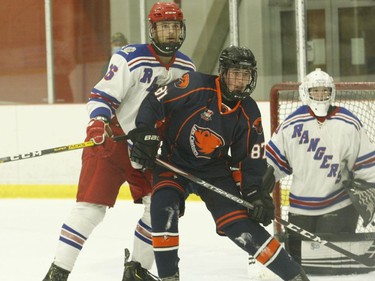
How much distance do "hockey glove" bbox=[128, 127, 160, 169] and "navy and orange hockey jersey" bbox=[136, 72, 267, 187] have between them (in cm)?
3

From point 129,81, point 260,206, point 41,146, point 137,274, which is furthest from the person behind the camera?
point 41,146

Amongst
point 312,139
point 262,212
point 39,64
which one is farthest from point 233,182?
point 39,64

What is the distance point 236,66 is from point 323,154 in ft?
2.51

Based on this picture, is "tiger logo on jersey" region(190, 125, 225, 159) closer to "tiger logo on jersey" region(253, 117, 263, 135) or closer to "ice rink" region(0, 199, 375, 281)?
"tiger logo on jersey" region(253, 117, 263, 135)

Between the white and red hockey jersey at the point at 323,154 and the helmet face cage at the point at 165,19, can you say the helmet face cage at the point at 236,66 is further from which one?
the white and red hockey jersey at the point at 323,154

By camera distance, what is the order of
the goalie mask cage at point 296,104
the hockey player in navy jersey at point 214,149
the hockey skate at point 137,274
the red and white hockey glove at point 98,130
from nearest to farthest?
the hockey player in navy jersey at point 214,149
the red and white hockey glove at point 98,130
the hockey skate at point 137,274
the goalie mask cage at point 296,104

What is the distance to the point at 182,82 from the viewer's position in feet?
11.4

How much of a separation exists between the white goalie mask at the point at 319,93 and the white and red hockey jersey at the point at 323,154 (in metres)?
0.04

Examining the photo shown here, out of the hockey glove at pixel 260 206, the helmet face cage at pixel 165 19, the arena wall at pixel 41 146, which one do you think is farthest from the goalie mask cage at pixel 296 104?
the arena wall at pixel 41 146

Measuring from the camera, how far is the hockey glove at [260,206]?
3393 mm

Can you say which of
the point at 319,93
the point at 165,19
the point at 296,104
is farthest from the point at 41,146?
the point at 165,19

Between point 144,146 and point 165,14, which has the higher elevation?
point 165,14

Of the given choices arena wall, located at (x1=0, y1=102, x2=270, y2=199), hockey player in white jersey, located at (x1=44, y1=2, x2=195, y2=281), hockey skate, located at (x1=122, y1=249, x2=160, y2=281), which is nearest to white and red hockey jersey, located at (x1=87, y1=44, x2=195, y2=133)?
hockey player in white jersey, located at (x1=44, y1=2, x2=195, y2=281)

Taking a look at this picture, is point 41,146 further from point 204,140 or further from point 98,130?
point 204,140
